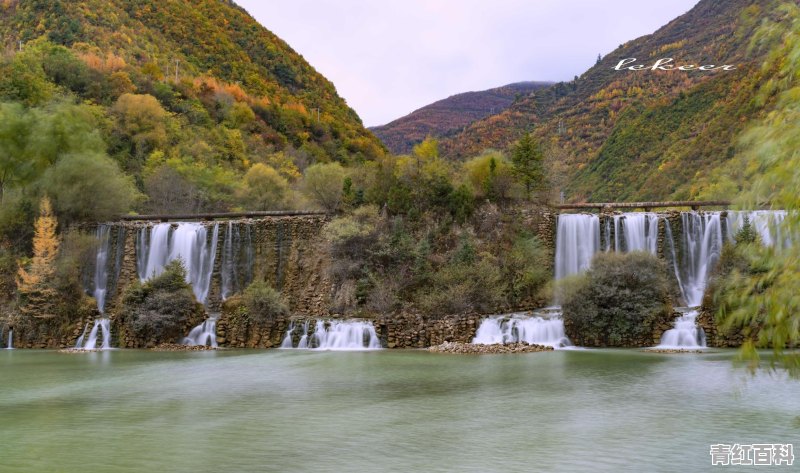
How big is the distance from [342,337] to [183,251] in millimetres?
13084

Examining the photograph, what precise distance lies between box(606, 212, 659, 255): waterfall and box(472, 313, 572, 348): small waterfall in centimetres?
738

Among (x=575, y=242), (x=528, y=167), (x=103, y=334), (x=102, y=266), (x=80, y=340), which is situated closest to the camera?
(x=103, y=334)

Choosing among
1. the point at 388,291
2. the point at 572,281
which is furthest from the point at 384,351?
the point at 572,281

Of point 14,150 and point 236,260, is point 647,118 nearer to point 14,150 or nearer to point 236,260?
point 236,260

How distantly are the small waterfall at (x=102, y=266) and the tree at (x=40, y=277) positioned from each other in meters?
3.32

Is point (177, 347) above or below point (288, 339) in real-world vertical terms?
below

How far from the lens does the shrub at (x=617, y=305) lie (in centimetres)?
2686

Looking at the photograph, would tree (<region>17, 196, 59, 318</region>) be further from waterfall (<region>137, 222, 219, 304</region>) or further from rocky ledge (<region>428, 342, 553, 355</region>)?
rocky ledge (<region>428, 342, 553, 355</region>)

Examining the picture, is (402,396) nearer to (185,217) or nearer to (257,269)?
(257,269)

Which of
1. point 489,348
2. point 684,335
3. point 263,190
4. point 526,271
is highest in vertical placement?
point 263,190

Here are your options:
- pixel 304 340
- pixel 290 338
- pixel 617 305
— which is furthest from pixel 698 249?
pixel 290 338

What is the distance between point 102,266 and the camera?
126 ft

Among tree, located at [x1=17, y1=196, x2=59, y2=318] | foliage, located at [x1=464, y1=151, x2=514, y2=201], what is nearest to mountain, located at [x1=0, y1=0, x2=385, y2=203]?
tree, located at [x1=17, y1=196, x2=59, y2=318]

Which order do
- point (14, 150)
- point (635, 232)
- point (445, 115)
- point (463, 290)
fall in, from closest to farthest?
point (463, 290), point (635, 232), point (14, 150), point (445, 115)
